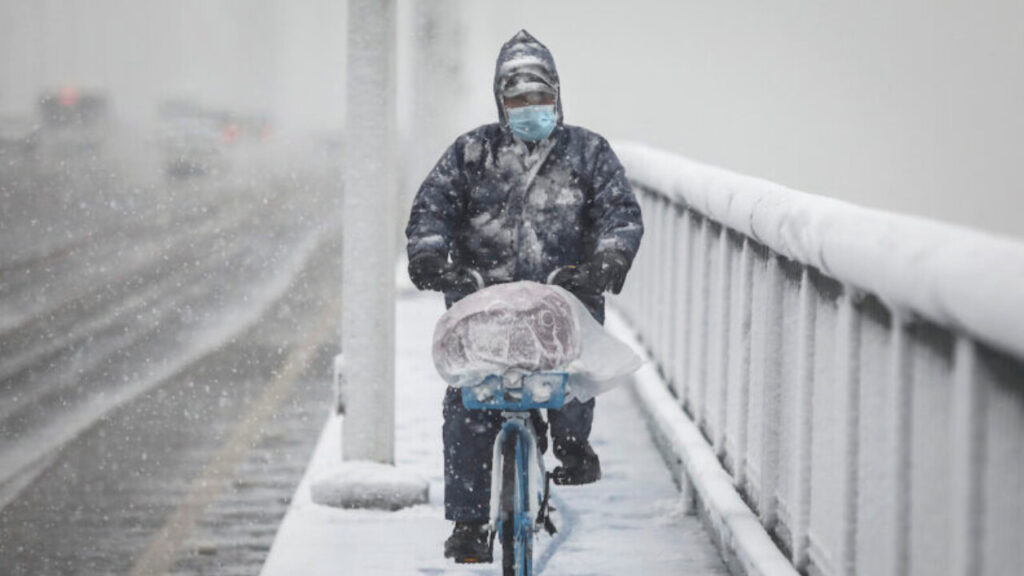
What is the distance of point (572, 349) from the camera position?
5.24m

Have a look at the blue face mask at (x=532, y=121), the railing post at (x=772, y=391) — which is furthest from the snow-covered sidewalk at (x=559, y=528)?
the blue face mask at (x=532, y=121)

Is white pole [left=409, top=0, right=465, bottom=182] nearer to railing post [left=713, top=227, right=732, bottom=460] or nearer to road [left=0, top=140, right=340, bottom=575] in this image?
road [left=0, top=140, right=340, bottom=575]

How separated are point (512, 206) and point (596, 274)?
2.11 feet

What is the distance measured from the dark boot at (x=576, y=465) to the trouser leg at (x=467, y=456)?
0.30 m

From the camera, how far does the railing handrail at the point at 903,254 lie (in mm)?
2961

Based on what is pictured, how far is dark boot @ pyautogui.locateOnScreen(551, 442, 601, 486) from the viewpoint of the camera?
6457 millimetres

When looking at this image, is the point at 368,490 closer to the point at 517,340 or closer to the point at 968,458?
the point at 517,340

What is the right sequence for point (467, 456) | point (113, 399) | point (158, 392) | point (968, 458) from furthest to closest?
point (158, 392) < point (113, 399) < point (467, 456) < point (968, 458)

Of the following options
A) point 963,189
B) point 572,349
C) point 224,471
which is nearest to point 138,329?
point 224,471

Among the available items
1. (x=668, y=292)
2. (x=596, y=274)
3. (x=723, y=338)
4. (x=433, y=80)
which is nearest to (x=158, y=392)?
(x=668, y=292)

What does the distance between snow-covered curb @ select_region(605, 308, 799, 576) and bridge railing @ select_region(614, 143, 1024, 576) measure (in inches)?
2.8

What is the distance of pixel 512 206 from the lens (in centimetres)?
607

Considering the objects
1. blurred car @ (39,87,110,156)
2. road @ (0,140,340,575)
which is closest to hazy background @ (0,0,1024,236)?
blurred car @ (39,87,110,156)

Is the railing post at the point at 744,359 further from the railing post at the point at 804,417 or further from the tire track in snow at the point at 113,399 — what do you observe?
the tire track in snow at the point at 113,399
